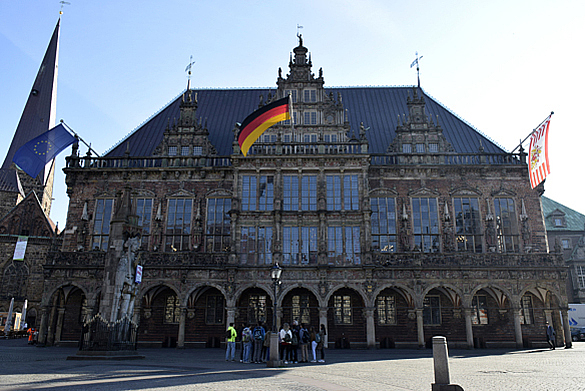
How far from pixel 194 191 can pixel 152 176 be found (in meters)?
3.32

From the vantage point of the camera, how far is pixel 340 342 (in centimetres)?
3033

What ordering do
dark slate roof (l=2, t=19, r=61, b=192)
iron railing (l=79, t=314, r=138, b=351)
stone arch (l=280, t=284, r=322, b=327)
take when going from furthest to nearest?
dark slate roof (l=2, t=19, r=61, b=192), stone arch (l=280, t=284, r=322, b=327), iron railing (l=79, t=314, r=138, b=351)

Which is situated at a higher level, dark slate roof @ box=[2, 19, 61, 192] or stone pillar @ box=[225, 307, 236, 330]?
dark slate roof @ box=[2, 19, 61, 192]

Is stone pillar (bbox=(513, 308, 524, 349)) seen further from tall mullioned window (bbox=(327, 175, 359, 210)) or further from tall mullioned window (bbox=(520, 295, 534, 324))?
tall mullioned window (bbox=(327, 175, 359, 210))

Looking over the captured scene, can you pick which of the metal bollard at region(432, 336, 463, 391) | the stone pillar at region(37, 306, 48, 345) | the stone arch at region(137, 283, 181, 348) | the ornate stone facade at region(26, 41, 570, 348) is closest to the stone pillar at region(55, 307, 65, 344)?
the ornate stone facade at region(26, 41, 570, 348)

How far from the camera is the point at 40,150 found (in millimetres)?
29016

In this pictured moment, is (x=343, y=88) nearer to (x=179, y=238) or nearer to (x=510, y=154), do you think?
(x=510, y=154)

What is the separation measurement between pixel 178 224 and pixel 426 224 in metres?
17.3

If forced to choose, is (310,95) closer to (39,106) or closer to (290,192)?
(290,192)

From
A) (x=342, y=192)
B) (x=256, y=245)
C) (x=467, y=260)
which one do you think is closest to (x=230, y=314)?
(x=256, y=245)

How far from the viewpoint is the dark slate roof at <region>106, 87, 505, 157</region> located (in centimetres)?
3791

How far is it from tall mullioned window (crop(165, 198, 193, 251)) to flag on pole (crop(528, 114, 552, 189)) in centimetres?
2274

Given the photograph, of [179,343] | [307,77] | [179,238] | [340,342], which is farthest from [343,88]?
[179,343]

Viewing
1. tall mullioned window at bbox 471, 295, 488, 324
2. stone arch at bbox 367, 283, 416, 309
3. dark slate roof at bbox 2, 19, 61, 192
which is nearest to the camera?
stone arch at bbox 367, 283, 416, 309
